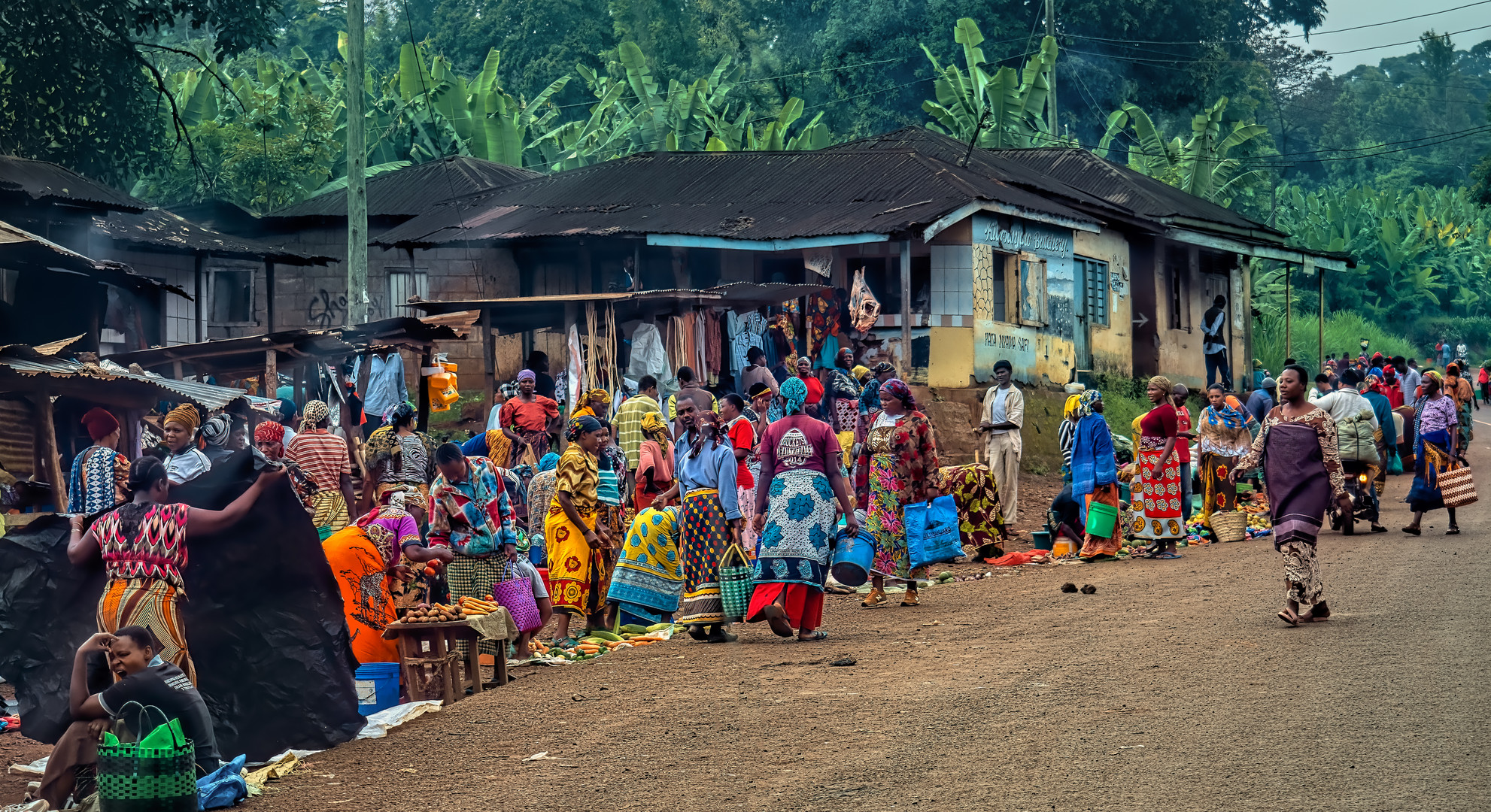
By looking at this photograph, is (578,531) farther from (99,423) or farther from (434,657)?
(99,423)

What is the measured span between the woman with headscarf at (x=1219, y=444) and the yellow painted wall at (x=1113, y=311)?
11.2m

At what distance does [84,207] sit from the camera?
70.1ft

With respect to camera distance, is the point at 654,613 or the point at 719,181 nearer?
the point at 654,613

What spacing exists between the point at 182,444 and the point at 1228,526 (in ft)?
38.3

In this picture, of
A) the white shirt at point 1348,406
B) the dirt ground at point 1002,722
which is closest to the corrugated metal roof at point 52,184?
the dirt ground at point 1002,722

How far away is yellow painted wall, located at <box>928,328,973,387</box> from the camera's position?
952 inches

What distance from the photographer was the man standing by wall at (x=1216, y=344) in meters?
31.2

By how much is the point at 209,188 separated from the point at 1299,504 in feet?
94.4

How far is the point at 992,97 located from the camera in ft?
116

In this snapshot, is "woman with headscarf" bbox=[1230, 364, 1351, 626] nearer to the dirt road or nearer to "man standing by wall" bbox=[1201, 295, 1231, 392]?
the dirt road

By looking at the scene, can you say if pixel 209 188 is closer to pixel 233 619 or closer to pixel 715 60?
pixel 715 60

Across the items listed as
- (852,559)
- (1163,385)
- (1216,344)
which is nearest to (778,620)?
(852,559)

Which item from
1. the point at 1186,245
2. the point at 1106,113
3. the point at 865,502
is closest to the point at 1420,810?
the point at 865,502

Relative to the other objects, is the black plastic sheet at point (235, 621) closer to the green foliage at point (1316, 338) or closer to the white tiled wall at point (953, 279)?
the white tiled wall at point (953, 279)
